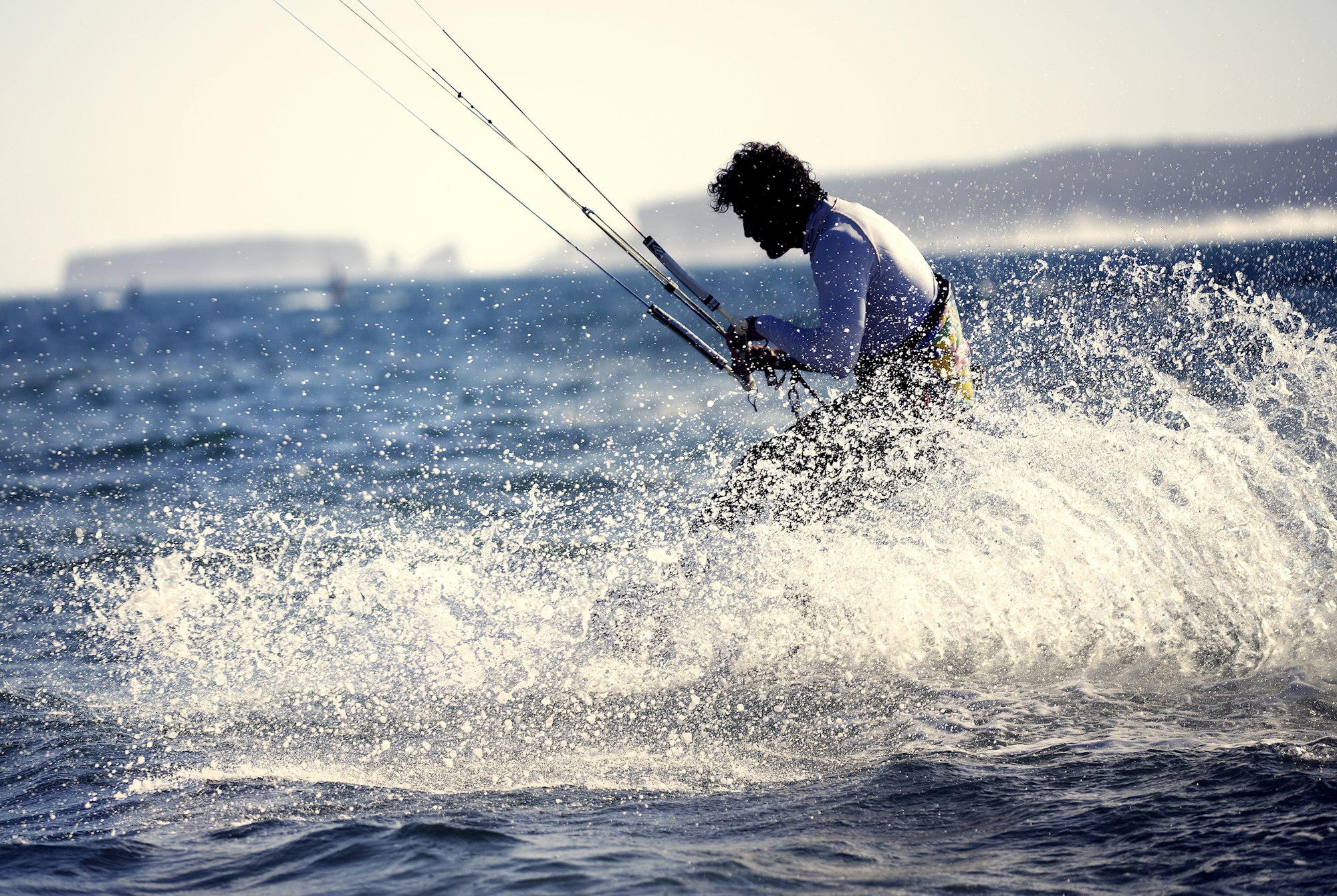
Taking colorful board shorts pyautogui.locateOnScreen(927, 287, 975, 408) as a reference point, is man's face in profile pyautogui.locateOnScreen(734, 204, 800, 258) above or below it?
above

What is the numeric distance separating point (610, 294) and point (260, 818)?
75957 millimetres

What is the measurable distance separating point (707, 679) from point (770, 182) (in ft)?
6.16

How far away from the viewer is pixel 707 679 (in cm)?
413

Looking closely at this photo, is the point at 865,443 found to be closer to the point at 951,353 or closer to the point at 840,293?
the point at 951,353

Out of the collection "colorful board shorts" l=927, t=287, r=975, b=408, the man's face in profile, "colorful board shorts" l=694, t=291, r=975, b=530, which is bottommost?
"colorful board shorts" l=694, t=291, r=975, b=530

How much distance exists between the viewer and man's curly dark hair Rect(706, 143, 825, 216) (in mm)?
4008

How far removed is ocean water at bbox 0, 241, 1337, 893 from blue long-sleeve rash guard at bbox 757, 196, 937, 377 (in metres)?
0.70

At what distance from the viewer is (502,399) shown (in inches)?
656

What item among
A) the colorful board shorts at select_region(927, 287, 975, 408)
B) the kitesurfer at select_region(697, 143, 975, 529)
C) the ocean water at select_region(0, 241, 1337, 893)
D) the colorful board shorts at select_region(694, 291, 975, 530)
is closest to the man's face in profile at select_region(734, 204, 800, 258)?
the kitesurfer at select_region(697, 143, 975, 529)

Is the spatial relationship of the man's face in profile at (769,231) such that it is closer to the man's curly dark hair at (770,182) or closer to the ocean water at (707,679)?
the man's curly dark hair at (770,182)

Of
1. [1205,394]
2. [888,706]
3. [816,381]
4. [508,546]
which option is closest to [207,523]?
[508,546]

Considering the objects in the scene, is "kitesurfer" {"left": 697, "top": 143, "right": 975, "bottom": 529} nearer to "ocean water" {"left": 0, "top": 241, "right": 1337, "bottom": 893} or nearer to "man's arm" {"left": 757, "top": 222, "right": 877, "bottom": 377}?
"man's arm" {"left": 757, "top": 222, "right": 877, "bottom": 377}

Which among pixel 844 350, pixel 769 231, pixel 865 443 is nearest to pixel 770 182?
pixel 769 231

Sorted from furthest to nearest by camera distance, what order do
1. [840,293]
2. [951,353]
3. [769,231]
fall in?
[951,353] < [769,231] < [840,293]
